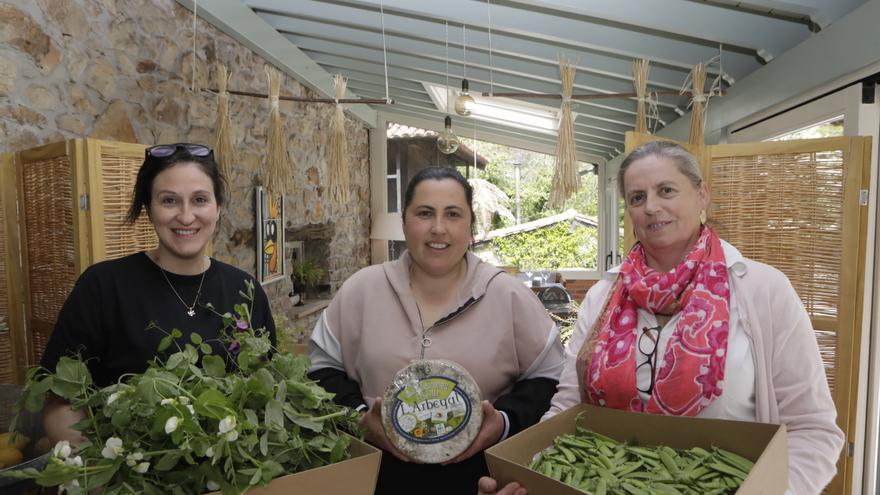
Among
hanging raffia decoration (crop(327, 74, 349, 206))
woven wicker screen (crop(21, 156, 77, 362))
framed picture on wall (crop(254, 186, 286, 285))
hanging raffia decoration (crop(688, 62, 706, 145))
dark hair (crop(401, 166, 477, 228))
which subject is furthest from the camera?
framed picture on wall (crop(254, 186, 286, 285))

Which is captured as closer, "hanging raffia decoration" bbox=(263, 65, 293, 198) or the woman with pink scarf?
the woman with pink scarf

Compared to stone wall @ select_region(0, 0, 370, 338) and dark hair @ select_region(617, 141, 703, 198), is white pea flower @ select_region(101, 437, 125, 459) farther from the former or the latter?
stone wall @ select_region(0, 0, 370, 338)

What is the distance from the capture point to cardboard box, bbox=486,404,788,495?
0.93 m

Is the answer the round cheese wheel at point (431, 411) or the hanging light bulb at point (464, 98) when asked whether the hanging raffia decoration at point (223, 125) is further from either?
the round cheese wheel at point (431, 411)

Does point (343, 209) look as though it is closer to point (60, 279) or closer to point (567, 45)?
point (567, 45)

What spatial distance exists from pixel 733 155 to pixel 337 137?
7.90 ft

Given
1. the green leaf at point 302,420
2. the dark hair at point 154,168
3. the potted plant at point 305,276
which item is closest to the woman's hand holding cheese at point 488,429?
the green leaf at point 302,420

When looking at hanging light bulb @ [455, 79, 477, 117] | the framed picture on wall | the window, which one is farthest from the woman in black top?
the framed picture on wall

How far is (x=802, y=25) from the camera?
2.72 m

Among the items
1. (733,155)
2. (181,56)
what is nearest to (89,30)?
(181,56)

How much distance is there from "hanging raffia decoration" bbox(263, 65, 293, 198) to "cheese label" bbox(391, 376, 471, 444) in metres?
2.75

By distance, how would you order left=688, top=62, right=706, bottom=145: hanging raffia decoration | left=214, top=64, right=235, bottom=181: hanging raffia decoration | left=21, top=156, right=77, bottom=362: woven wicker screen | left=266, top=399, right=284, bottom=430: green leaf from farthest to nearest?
left=214, top=64, right=235, bottom=181: hanging raffia decoration
left=688, top=62, right=706, bottom=145: hanging raffia decoration
left=21, top=156, right=77, bottom=362: woven wicker screen
left=266, top=399, right=284, bottom=430: green leaf

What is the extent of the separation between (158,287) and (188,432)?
89 centimetres

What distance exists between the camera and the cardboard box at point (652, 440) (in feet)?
3.04
